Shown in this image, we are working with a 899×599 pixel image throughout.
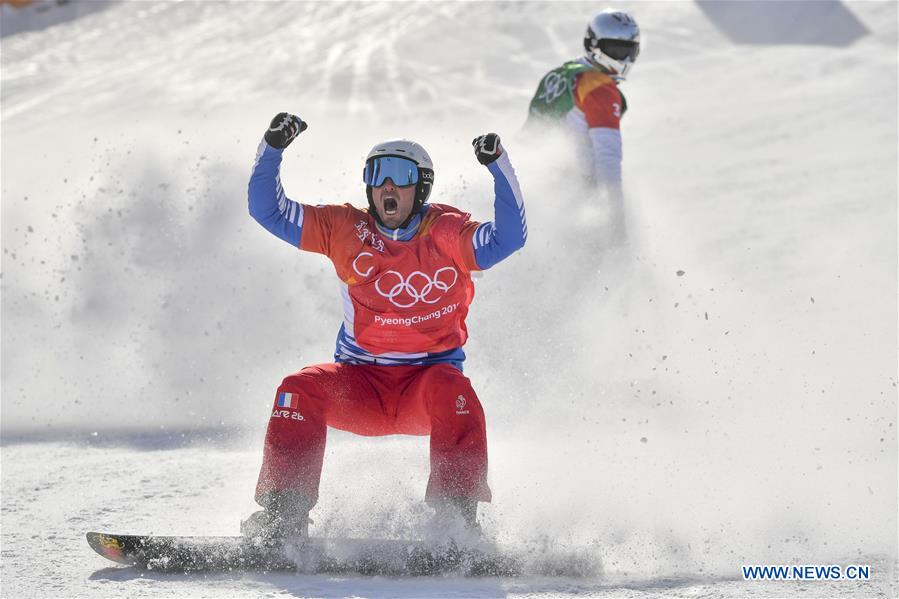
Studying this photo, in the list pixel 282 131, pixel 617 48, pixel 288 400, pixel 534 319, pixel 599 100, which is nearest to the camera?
pixel 288 400

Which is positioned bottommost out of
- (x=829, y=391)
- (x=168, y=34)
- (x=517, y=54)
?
(x=829, y=391)

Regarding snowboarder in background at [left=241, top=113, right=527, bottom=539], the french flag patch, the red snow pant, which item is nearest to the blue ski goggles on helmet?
snowboarder in background at [left=241, top=113, right=527, bottom=539]

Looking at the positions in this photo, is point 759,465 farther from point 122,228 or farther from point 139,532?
point 122,228

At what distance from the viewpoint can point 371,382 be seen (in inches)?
217

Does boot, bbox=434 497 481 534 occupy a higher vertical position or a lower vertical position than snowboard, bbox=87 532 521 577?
higher

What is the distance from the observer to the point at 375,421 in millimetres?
5473

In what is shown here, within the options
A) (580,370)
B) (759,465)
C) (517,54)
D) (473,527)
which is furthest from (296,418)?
(517,54)

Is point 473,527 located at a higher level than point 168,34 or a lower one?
lower

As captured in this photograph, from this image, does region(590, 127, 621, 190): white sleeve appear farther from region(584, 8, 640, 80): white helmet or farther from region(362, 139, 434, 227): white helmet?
region(362, 139, 434, 227): white helmet

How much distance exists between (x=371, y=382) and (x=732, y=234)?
6822 mm

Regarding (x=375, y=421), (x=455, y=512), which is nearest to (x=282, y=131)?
(x=375, y=421)

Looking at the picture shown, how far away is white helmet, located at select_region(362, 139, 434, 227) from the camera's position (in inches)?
214

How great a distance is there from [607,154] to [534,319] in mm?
1285

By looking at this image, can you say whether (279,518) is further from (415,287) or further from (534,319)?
(534,319)
